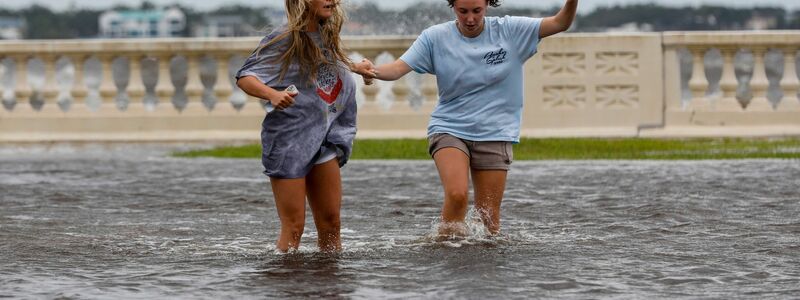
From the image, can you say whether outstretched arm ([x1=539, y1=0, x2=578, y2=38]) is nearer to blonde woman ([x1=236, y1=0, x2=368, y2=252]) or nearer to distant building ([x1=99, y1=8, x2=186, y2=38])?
blonde woman ([x1=236, y1=0, x2=368, y2=252])

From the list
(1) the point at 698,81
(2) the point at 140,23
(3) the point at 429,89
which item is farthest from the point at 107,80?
(2) the point at 140,23

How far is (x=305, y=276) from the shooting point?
25.9 feet

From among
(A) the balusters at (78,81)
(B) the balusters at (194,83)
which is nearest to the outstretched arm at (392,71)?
(B) the balusters at (194,83)

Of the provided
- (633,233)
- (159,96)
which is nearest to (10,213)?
(633,233)

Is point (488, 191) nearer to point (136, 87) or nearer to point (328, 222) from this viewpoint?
point (328, 222)

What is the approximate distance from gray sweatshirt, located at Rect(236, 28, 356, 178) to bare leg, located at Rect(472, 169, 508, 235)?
0.90 metres

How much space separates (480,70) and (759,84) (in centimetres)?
1062

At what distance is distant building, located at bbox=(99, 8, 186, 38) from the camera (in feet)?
333

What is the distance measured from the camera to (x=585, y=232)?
386 inches

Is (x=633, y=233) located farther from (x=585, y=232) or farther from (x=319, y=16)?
(x=319, y=16)

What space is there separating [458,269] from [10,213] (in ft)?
13.4

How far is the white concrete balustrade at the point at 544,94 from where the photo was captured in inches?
Result: 730

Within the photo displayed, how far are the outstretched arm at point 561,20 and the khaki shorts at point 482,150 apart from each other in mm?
566

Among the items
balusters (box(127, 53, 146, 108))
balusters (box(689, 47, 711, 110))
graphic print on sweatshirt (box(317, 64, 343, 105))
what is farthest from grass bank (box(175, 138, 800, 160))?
graphic print on sweatshirt (box(317, 64, 343, 105))
